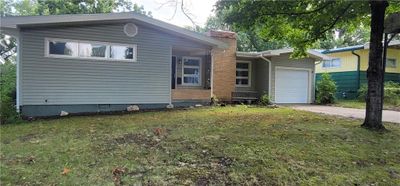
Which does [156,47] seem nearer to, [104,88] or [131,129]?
[104,88]

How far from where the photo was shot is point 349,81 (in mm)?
20094

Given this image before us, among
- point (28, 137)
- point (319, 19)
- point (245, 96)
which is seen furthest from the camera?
point (245, 96)

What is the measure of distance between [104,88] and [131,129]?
4.67 metres

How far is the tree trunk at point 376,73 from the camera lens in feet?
26.2

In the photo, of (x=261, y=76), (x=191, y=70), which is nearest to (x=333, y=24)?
(x=191, y=70)

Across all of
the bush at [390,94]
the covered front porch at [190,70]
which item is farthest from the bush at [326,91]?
the covered front porch at [190,70]

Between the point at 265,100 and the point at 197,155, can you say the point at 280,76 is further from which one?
the point at 197,155

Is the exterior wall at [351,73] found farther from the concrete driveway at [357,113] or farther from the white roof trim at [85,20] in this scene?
the white roof trim at [85,20]

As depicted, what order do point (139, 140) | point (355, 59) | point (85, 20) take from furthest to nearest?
point (355, 59)
point (85, 20)
point (139, 140)

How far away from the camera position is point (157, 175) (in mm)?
4359

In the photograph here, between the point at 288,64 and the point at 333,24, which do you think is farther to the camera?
the point at 288,64

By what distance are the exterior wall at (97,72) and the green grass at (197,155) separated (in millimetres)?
3161

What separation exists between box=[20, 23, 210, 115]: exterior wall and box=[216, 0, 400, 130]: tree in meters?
3.79

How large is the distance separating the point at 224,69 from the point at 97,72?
282 inches
